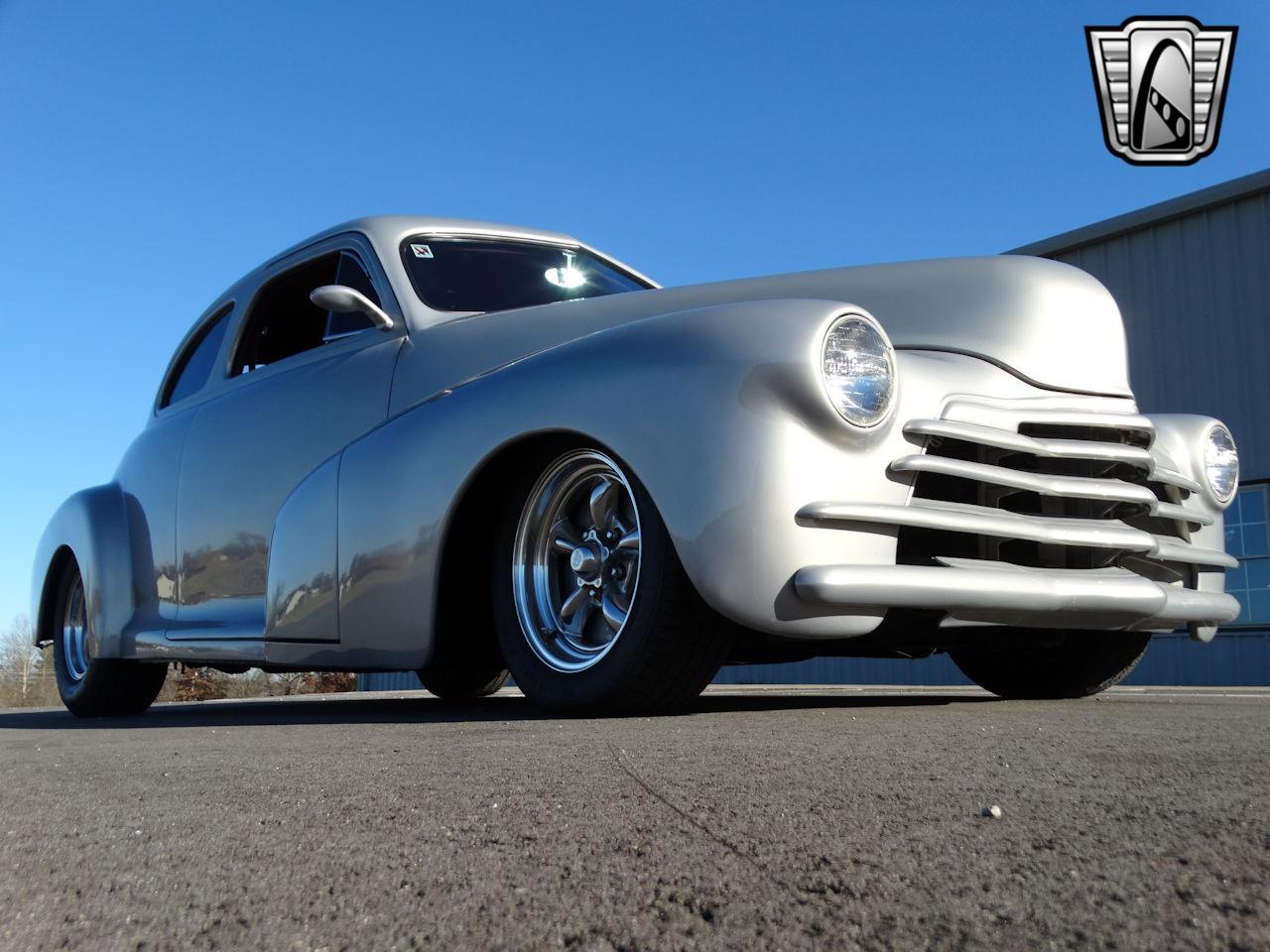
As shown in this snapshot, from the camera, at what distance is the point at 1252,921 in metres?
1.04

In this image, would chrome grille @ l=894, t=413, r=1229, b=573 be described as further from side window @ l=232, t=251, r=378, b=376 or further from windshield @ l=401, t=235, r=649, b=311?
side window @ l=232, t=251, r=378, b=376

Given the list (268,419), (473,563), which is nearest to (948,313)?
(473,563)

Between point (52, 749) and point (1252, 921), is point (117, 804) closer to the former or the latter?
point (52, 749)

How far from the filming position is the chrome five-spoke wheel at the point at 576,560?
134 inches

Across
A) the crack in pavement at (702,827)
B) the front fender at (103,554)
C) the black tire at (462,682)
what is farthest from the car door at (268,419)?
the crack in pavement at (702,827)

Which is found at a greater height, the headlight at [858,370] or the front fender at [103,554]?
the headlight at [858,370]

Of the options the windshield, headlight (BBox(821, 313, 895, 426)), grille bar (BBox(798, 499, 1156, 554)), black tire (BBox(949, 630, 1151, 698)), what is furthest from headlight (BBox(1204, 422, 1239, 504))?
the windshield

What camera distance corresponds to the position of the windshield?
4.86 metres

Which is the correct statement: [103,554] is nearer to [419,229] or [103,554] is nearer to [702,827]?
[419,229]

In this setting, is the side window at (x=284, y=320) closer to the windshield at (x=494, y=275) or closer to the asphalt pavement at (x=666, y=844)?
the windshield at (x=494, y=275)

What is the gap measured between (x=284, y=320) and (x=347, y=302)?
1200 mm

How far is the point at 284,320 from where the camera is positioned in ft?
18.7
